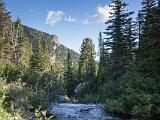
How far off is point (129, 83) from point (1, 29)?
1412 inches

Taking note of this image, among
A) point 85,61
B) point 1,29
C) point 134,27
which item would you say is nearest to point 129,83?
point 134,27

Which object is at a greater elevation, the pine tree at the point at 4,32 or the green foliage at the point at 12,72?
the pine tree at the point at 4,32

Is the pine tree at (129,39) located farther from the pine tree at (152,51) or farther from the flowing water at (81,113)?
the flowing water at (81,113)

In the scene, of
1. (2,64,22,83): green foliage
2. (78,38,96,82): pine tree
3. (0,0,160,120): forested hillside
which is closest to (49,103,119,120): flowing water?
(0,0,160,120): forested hillside

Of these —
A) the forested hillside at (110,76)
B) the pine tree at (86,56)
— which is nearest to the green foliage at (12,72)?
the forested hillside at (110,76)

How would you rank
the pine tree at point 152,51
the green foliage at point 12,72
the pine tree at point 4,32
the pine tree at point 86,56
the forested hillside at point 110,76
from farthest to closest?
the pine tree at point 86,56, the pine tree at point 4,32, the green foliage at point 12,72, the pine tree at point 152,51, the forested hillside at point 110,76

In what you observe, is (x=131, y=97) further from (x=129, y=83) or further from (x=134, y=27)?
(x=134, y=27)

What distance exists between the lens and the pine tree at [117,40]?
126 feet

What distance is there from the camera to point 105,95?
26797 millimetres

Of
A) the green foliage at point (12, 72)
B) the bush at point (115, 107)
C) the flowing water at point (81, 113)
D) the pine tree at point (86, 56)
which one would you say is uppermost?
the pine tree at point (86, 56)

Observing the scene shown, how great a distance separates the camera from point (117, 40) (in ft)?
129

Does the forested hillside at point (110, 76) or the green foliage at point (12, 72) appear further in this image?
the green foliage at point (12, 72)

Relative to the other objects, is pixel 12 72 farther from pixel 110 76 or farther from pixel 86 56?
pixel 86 56

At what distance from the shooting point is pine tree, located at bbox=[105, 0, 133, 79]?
38.3 metres
